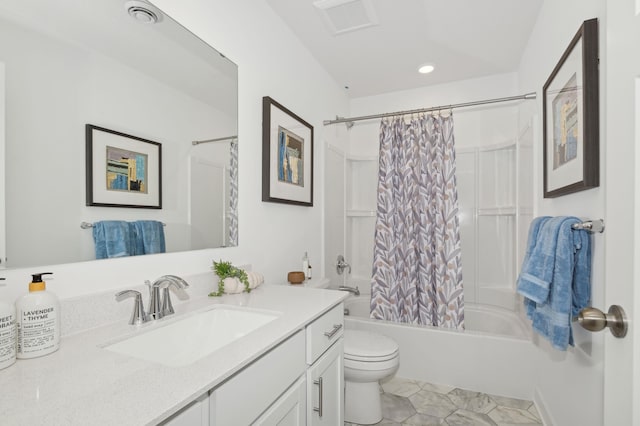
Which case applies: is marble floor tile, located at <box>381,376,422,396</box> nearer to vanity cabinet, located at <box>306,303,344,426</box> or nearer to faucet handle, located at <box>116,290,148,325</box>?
vanity cabinet, located at <box>306,303,344,426</box>

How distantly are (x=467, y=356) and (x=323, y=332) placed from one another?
139 cm

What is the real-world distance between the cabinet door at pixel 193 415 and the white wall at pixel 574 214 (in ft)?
4.36

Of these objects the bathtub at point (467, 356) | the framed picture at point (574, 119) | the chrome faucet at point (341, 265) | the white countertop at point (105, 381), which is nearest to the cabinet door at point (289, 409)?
the white countertop at point (105, 381)

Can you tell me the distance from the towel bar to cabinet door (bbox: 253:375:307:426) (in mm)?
1137

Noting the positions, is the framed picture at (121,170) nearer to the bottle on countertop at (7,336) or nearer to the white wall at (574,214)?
the bottle on countertop at (7,336)

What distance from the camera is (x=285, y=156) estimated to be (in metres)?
2.04

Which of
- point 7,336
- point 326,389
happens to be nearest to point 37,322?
point 7,336

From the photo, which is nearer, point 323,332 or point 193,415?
point 193,415

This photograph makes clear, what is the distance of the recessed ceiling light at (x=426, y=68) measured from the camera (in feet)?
8.70

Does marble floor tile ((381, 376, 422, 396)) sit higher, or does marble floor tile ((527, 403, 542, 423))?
marble floor tile ((527, 403, 542, 423))

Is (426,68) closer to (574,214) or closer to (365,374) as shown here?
(574,214)

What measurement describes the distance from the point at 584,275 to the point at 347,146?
7.81ft

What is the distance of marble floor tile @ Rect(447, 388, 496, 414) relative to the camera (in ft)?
6.37

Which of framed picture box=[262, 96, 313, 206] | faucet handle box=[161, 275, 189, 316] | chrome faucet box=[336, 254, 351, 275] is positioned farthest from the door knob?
chrome faucet box=[336, 254, 351, 275]
